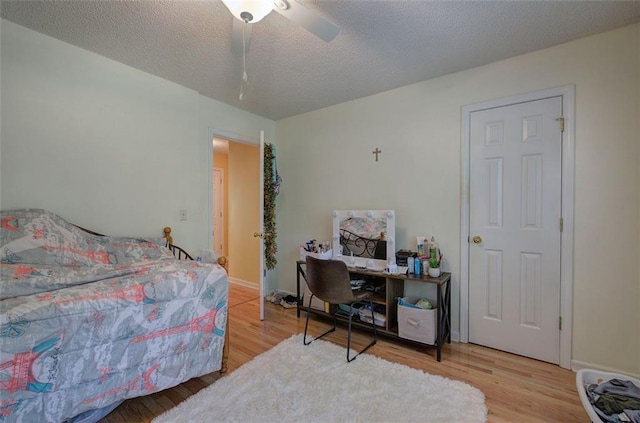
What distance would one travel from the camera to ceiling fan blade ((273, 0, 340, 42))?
1.35 meters

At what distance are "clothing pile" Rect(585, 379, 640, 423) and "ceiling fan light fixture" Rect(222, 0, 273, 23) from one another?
256 cm

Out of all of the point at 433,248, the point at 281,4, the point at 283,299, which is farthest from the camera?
the point at 283,299

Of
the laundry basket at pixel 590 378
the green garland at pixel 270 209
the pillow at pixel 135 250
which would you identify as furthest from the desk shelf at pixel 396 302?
the pillow at pixel 135 250

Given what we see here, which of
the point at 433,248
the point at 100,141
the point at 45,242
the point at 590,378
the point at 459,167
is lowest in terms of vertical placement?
the point at 590,378

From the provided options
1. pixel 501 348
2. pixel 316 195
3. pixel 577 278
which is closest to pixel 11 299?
pixel 316 195

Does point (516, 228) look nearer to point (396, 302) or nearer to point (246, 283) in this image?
point (396, 302)

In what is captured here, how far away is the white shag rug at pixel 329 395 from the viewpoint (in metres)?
1.57

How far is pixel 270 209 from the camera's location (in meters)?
3.53

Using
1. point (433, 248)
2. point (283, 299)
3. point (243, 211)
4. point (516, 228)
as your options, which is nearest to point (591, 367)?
point (516, 228)

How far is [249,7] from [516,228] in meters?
2.42

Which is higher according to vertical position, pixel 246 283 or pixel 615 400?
pixel 615 400

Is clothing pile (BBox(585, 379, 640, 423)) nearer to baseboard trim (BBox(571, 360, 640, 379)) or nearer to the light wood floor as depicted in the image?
the light wood floor

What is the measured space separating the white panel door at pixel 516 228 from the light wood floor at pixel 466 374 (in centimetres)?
20

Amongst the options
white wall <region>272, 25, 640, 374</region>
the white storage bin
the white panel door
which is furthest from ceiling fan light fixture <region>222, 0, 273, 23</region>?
the white storage bin
